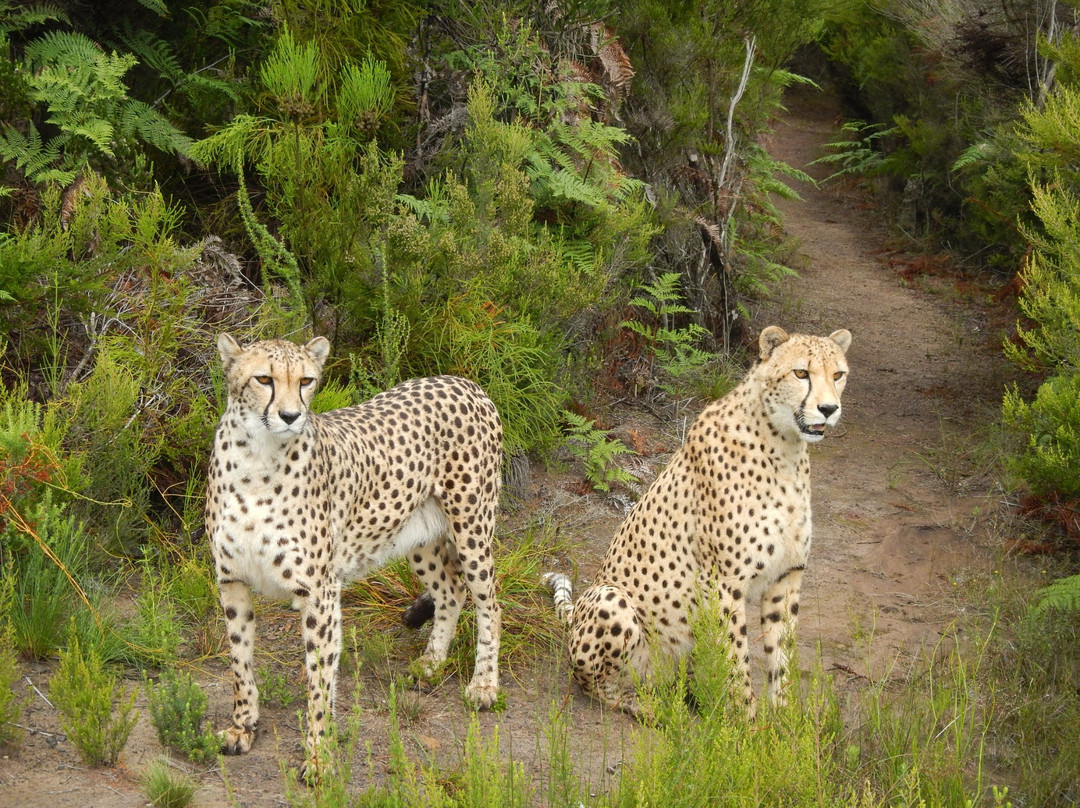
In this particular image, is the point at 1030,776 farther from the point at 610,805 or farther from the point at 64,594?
the point at 64,594

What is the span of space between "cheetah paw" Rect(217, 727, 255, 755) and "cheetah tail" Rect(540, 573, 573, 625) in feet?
4.77

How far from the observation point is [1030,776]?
4.43 meters

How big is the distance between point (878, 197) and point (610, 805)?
41.7 feet

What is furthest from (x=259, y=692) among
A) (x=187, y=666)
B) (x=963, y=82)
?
(x=963, y=82)

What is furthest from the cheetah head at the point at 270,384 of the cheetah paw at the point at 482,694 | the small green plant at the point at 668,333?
the small green plant at the point at 668,333

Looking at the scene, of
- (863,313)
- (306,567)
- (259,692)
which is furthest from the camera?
(863,313)

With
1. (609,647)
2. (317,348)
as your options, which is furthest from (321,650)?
(609,647)

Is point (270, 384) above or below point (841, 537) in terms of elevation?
above

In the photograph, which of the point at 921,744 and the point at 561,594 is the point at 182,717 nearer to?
the point at 561,594

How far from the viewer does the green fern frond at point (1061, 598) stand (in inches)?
206

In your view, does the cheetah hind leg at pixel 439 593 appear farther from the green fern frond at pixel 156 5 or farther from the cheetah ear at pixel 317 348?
the green fern frond at pixel 156 5

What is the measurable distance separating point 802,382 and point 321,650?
1982 mm

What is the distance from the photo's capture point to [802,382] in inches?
182

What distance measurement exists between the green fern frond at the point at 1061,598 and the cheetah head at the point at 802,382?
1473 millimetres
